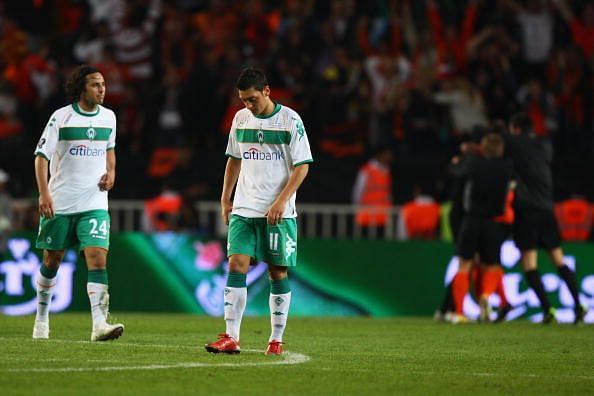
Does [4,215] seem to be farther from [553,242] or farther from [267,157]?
[267,157]

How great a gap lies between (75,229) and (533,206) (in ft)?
23.4

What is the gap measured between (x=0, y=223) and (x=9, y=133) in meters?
3.97

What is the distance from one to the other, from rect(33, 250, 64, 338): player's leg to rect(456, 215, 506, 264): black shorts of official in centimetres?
631

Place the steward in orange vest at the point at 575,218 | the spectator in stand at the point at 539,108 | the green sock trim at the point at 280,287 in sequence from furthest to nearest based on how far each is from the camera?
1. the spectator in stand at the point at 539,108
2. the steward in orange vest at the point at 575,218
3. the green sock trim at the point at 280,287

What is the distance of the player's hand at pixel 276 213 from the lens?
33.7ft

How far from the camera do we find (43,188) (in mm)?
11320

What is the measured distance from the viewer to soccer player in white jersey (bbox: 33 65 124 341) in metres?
11.6

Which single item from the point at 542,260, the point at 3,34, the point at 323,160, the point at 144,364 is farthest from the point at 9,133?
the point at 144,364

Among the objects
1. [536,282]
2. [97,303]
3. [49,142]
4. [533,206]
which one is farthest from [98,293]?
[533,206]

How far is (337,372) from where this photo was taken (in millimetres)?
9430

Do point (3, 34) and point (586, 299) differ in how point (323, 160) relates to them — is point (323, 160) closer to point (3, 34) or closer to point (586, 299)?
point (586, 299)

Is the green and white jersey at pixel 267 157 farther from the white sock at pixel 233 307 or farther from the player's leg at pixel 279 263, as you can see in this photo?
the white sock at pixel 233 307

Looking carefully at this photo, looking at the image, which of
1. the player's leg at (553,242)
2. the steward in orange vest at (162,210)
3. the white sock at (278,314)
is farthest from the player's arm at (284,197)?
the steward in orange vest at (162,210)

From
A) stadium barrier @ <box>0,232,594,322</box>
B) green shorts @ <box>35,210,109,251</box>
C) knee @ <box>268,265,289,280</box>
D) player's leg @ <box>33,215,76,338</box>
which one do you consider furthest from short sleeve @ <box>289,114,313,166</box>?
stadium barrier @ <box>0,232,594,322</box>
